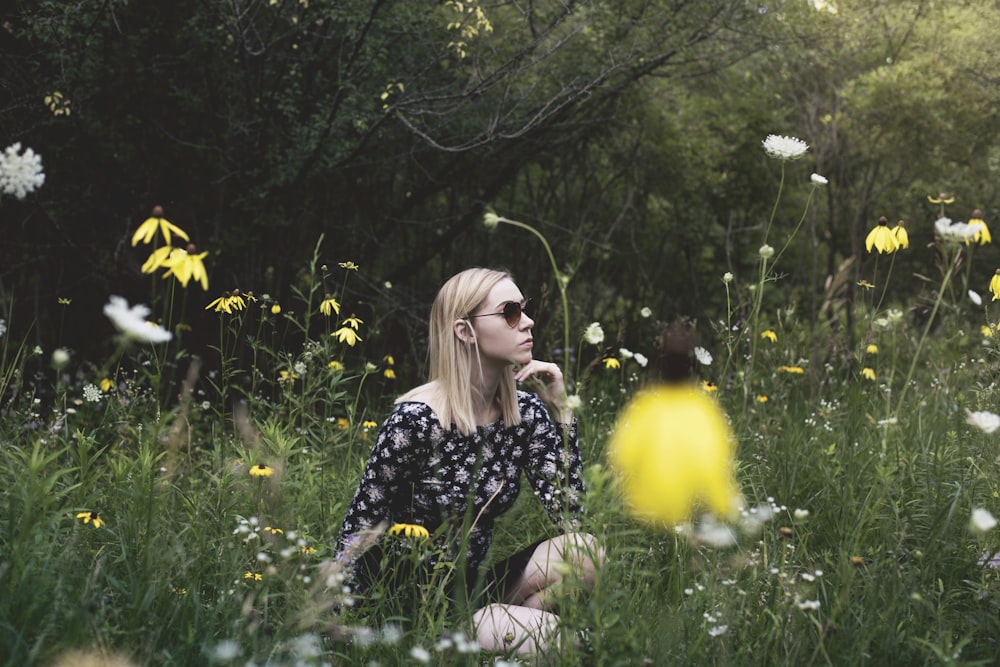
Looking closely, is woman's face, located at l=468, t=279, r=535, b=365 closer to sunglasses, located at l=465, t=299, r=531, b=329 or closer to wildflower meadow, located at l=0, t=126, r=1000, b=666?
sunglasses, located at l=465, t=299, r=531, b=329

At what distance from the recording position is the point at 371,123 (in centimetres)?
490

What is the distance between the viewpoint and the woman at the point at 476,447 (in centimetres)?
229

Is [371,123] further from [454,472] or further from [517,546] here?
[454,472]

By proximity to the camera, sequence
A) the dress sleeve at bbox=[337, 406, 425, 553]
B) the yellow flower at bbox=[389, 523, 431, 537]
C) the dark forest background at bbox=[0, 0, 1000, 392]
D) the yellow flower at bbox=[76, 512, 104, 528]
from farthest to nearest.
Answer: the dark forest background at bbox=[0, 0, 1000, 392] → the dress sleeve at bbox=[337, 406, 425, 553] → the yellow flower at bbox=[76, 512, 104, 528] → the yellow flower at bbox=[389, 523, 431, 537]

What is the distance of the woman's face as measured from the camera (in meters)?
2.35

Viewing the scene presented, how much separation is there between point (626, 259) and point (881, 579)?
5.96 m

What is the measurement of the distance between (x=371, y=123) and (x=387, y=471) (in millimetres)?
3019

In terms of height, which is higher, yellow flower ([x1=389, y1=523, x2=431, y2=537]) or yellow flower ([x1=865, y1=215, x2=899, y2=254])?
yellow flower ([x1=865, y1=215, x2=899, y2=254])

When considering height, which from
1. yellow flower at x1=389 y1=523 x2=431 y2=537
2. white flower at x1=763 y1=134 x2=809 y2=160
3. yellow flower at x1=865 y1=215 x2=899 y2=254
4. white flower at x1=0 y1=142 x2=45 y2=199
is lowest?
yellow flower at x1=389 y1=523 x2=431 y2=537

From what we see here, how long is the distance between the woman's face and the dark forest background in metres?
1.12

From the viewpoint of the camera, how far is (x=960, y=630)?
2.07 meters

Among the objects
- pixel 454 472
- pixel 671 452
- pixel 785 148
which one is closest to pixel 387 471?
pixel 454 472

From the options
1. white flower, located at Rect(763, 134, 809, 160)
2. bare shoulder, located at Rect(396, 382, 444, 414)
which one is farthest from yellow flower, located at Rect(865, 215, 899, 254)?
bare shoulder, located at Rect(396, 382, 444, 414)

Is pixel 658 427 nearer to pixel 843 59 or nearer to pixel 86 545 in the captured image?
pixel 86 545
